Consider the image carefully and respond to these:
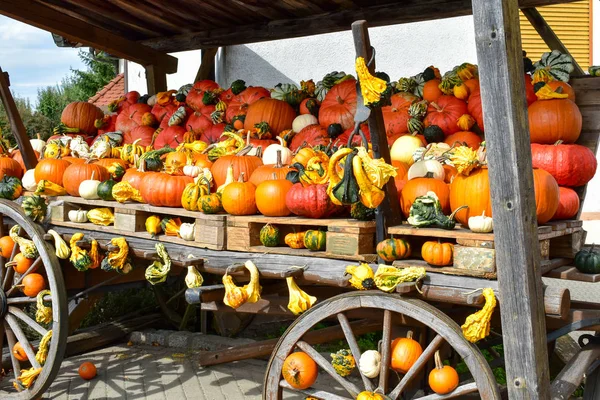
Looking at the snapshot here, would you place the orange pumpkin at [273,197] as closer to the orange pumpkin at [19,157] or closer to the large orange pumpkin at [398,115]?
the large orange pumpkin at [398,115]

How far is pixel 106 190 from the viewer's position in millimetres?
4426

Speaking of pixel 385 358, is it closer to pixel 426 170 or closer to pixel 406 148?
pixel 426 170

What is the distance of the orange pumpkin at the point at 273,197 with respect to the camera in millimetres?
3516

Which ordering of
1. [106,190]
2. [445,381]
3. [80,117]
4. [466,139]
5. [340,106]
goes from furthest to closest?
[80,117], [340,106], [106,190], [466,139], [445,381]

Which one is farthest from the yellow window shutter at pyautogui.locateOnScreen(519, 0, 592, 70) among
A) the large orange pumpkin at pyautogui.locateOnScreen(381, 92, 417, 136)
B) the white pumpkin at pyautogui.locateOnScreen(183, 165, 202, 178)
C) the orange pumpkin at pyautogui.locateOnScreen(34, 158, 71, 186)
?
the orange pumpkin at pyautogui.locateOnScreen(34, 158, 71, 186)

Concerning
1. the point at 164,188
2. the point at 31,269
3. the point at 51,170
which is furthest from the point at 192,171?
the point at 31,269

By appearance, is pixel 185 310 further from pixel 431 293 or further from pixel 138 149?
pixel 431 293

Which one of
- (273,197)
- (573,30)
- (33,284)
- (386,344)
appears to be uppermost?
(573,30)

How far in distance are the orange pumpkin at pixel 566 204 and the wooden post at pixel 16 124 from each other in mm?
4033

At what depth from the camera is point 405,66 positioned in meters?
9.98

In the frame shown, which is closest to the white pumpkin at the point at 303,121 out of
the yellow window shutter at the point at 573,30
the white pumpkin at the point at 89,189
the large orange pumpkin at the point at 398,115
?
the large orange pumpkin at the point at 398,115

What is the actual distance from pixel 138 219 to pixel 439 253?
7.12ft

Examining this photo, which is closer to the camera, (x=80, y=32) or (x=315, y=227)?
(x=315, y=227)

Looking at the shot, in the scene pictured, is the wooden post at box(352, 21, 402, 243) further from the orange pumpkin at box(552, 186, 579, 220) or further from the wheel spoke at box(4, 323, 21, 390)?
the wheel spoke at box(4, 323, 21, 390)
